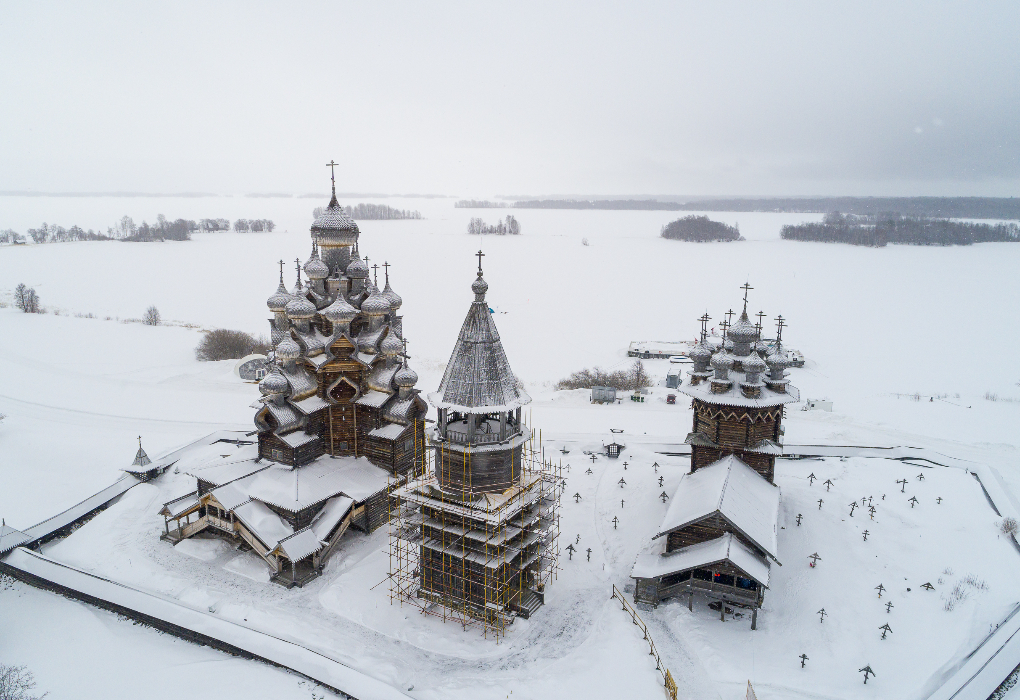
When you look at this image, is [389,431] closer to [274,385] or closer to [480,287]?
[274,385]

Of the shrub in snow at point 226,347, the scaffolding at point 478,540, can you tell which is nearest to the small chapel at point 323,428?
the scaffolding at point 478,540

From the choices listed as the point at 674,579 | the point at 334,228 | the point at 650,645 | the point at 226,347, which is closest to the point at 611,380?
the point at 674,579

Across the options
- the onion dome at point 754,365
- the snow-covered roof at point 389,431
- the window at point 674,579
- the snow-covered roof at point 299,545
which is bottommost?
the window at point 674,579

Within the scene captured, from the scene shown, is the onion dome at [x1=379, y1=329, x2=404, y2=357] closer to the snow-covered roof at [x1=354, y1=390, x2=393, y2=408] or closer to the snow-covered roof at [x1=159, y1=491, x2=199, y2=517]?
the snow-covered roof at [x1=354, y1=390, x2=393, y2=408]

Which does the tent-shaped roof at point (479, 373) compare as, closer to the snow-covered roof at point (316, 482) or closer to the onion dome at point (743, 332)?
the snow-covered roof at point (316, 482)

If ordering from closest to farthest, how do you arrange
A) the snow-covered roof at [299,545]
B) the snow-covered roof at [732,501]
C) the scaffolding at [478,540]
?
the scaffolding at [478,540] < the snow-covered roof at [732,501] < the snow-covered roof at [299,545]

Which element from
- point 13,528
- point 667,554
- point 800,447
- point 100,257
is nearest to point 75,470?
point 13,528

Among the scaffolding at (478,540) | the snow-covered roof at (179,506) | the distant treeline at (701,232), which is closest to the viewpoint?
the scaffolding at (478,540)

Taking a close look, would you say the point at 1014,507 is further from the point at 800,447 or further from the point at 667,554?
the point at 667,554
